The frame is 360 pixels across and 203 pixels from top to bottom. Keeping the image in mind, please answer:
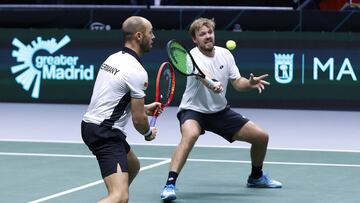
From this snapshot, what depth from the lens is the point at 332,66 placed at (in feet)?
58.4

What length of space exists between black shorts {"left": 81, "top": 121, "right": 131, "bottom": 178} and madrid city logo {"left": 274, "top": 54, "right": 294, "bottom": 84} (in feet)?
32.5

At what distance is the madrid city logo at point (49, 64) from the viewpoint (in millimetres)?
18547

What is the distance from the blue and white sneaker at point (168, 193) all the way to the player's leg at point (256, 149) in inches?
38.8

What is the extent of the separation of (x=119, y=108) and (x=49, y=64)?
10519 millimetres

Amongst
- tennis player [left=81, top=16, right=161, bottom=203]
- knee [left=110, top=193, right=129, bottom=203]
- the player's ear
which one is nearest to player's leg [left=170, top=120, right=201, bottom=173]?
tennis player [left=81, top=16, right=161, bottom=203]

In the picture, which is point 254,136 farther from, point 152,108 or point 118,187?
point 118,187

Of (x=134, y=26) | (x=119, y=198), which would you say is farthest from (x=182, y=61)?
(x=119, y=198)

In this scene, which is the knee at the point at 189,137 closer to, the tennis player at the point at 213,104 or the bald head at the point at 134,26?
the tennis player at the point at 213,104

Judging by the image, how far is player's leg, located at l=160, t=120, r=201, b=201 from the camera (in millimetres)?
9891

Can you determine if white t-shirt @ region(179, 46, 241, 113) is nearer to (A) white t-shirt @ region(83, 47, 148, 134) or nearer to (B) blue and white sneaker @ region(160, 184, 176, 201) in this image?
(B) blue and white sneaker @ region(160, 184, 176, 201)

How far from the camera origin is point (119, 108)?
8.22 meters

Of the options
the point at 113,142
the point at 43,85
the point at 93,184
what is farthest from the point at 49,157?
the point at 43,85

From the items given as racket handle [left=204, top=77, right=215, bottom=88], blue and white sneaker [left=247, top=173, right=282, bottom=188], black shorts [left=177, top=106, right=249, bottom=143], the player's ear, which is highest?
the player's ear

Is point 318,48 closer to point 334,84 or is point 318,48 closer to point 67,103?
point 334,84
